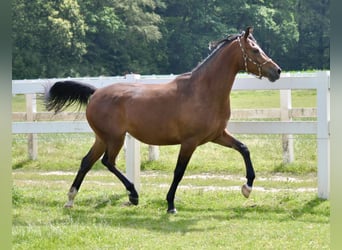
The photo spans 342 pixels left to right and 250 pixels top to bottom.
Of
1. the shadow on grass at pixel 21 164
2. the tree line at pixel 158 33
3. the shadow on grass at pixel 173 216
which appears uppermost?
the tree line at pixel 158 33

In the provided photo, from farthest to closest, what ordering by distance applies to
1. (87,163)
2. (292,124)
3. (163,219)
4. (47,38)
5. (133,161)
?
1. (47,38)
2. (133,161)
3. (87,163)
4. (292,124)
5. (163,219)

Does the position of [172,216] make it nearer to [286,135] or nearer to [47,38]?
Answer: [286,135]

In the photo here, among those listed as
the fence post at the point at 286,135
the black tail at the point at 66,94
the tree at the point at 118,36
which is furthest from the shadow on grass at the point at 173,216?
the tree at the point at 118,36

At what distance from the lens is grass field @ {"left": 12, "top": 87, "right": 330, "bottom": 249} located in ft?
15.6

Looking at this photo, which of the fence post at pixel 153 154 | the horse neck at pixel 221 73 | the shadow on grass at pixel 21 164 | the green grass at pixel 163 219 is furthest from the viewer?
the shadow on grass at pixel 21 164

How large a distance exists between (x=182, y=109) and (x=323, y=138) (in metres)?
1.67

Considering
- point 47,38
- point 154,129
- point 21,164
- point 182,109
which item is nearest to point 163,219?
point 154,129

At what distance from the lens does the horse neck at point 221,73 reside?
6343 mm

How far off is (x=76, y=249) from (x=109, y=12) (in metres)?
38.3

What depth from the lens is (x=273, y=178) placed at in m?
8.43

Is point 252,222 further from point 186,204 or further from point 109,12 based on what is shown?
point 109,12

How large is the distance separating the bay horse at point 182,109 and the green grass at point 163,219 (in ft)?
1.09

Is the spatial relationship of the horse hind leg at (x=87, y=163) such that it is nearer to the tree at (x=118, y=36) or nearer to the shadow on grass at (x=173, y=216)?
the shadow on grass at (x=173, y=216)

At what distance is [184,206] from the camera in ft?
21.7
